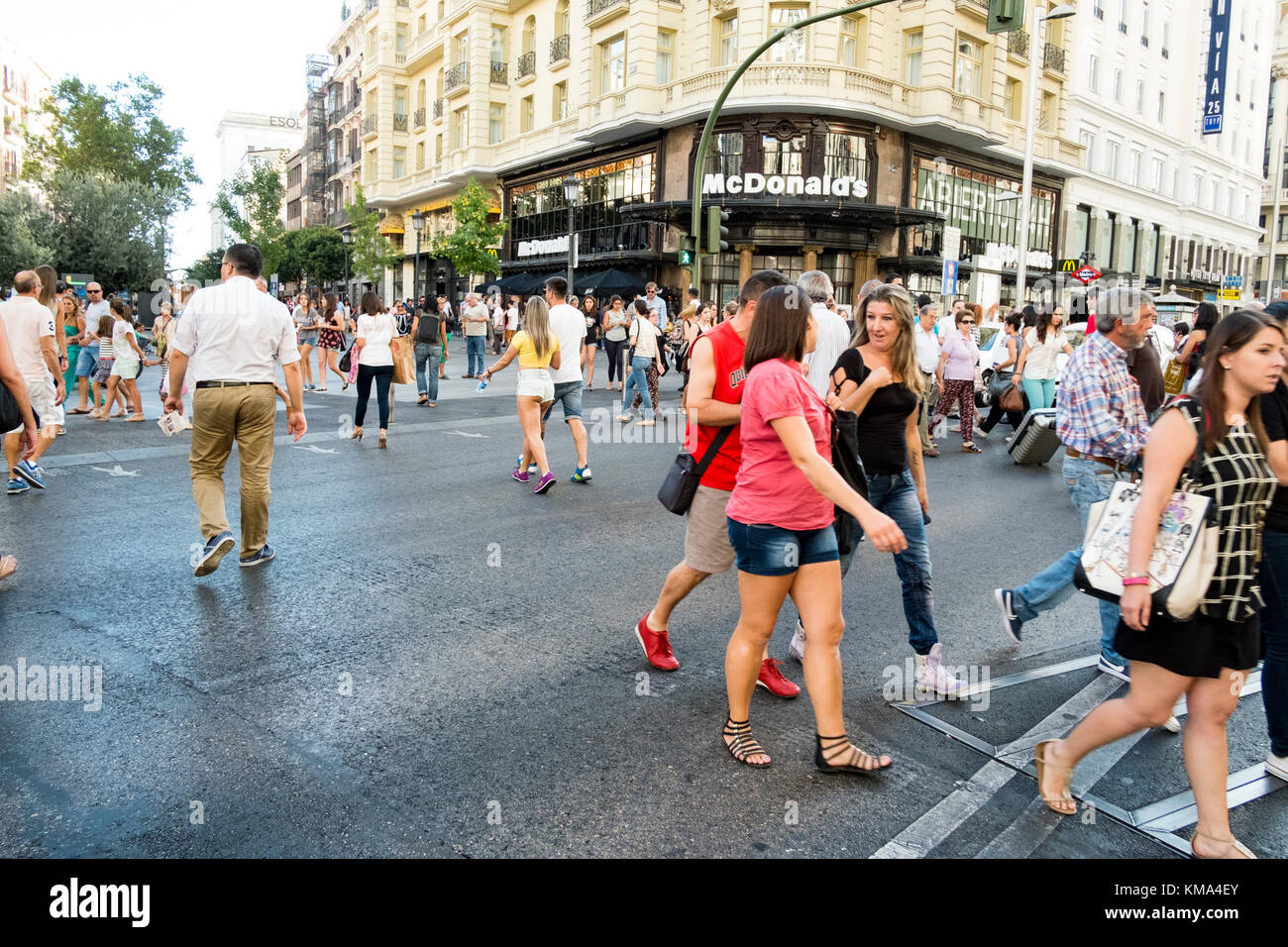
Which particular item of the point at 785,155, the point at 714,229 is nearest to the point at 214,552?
the point at 714,229

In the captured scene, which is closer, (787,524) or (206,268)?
(787,524)

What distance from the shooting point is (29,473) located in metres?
8.07

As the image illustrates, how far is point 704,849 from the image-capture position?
9.32ft

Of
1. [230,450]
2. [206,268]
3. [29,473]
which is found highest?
[206,268]

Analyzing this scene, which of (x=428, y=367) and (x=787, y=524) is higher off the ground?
(x=428, y=367)

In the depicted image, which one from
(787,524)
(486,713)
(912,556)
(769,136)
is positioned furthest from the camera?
(769,136)

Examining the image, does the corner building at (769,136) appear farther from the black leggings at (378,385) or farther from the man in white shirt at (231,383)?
the man in white shirt at (231,383)

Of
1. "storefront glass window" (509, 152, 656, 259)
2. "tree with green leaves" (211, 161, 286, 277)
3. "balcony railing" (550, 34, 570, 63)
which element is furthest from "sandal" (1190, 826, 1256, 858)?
"tree with green leaves" (211, 161, 286, 277)

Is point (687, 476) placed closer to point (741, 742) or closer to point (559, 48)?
point (741, 742)

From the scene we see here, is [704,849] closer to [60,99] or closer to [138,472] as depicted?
[138,472]

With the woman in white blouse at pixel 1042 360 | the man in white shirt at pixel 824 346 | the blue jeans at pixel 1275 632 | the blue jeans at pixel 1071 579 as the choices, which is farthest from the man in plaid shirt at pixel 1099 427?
the woman in white blouse at pixel 1042 360

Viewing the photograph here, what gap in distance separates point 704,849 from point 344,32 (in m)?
72.8

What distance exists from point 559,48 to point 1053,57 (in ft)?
63.0

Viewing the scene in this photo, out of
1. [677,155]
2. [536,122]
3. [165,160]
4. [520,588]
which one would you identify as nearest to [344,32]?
[165,160]
